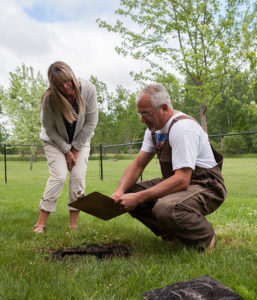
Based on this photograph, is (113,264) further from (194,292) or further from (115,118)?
(115,118)

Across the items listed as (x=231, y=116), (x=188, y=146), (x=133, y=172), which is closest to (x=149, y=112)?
(x=188, y=146)

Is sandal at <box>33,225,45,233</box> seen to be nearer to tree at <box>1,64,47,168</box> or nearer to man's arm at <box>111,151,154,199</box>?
man's arm at <box>111,151,154,199</box>

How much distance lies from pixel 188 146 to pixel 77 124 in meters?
1.61

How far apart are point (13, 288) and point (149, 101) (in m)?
1.72

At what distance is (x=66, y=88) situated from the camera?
10.7ft

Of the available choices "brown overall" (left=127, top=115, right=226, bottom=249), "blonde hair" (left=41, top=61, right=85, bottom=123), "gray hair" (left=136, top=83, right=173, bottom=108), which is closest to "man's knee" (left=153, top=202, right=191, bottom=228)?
"brown overall" (left=127, top=115, right=226, bottom=249)

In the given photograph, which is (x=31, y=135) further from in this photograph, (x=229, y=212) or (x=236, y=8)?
(x=229, y=212)

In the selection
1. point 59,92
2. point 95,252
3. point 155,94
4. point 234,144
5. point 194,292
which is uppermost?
point 59,92

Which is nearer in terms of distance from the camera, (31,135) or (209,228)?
(209,228)

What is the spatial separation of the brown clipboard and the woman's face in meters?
1.23

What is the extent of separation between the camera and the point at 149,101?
105 inches

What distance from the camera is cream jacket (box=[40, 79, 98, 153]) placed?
3506mm

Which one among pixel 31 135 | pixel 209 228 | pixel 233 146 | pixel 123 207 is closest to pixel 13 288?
pixel 123 207

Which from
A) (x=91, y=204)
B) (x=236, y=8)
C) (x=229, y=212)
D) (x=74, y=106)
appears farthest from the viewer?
(x=236, y=8)
